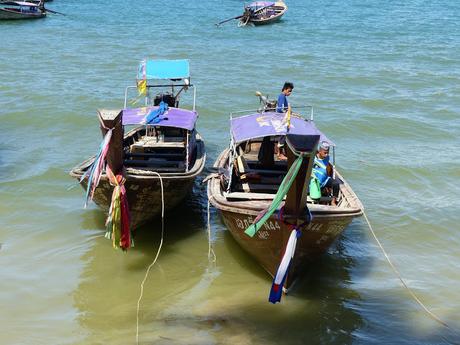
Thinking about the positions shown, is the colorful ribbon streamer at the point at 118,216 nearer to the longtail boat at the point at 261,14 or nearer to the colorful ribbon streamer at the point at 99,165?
the colorful ribbon streamer at the point at 99,165

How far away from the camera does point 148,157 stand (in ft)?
34.8

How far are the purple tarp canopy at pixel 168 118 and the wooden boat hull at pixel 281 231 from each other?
2143 millimetres

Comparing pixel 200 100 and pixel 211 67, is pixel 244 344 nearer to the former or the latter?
pixel 200 100

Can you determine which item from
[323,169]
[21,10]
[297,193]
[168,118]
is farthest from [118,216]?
[21,10]

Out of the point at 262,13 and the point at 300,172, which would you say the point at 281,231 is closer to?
the point at 300,172

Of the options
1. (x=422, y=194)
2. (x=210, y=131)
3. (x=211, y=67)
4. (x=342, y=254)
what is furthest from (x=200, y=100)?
(x=342, y=254)

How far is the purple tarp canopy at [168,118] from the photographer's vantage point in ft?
33.0

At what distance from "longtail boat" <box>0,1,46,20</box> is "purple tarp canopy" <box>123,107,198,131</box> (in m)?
29.2

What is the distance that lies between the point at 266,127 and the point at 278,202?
2.70 m

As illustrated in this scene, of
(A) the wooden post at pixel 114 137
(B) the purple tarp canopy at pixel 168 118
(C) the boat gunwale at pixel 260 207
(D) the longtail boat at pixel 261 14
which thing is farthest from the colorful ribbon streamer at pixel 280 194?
(D) the longtail boat at pixel 261 14

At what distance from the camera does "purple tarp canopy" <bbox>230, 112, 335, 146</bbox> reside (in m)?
8.89

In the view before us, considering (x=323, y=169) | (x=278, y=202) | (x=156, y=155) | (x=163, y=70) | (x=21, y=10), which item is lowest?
(x=156, y=155)

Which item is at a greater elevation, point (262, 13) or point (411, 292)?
point (262, 13)

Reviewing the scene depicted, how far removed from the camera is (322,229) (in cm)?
770
